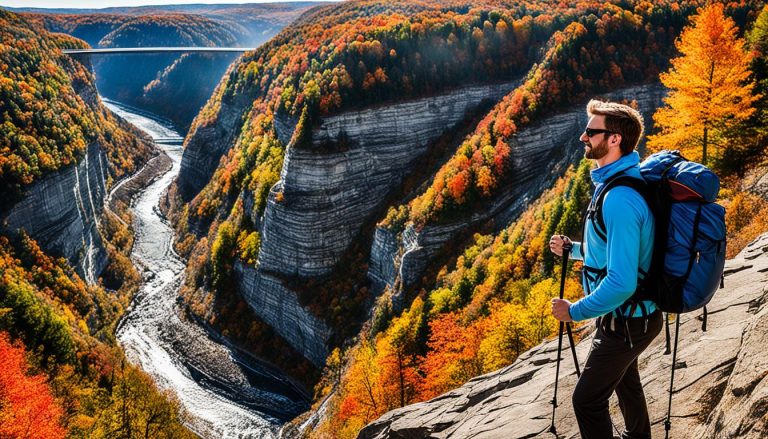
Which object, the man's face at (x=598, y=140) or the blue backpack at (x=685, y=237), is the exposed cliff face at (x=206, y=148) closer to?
the man's face at (x=598, y=140)

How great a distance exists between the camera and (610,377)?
6.60 meters

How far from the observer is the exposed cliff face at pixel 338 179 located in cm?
6050

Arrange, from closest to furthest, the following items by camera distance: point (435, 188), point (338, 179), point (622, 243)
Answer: point (622, 243)
point (435, 188)
point (338, 179)

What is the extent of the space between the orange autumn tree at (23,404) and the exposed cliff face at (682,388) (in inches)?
1232

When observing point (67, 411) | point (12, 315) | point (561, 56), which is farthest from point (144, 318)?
point (561, 56)

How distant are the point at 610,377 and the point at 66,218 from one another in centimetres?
7968

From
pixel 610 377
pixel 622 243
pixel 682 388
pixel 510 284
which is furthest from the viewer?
pixel 510 284

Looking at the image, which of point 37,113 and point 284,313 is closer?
point 284,313

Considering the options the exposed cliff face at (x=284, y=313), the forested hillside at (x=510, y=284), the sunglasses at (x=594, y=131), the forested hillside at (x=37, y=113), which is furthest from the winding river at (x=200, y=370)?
the sunglasses at (x=594, y=131)

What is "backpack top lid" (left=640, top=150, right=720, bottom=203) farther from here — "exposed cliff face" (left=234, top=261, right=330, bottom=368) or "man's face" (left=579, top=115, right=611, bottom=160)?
"exposed cliff face" (left=234, top=261, right=330, bottom=368)

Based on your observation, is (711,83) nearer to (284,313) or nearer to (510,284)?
(510,284)

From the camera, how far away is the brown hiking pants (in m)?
6.40

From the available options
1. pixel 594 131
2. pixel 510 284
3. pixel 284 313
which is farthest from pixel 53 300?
pixel 594 131

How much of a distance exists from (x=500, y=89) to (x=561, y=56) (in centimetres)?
1291
